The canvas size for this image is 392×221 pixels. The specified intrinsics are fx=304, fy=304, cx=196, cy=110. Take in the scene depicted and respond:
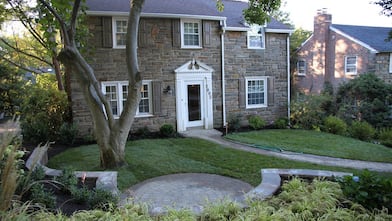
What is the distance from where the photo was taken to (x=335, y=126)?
12438 mm

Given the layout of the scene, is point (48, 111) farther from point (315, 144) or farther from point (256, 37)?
point (315, 144)

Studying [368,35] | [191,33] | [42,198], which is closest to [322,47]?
[368,35]

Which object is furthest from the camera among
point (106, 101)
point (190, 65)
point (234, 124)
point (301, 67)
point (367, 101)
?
point (301, 67)

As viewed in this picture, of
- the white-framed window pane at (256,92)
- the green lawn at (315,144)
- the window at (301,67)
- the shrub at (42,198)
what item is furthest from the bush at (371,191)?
the window at (301,67)

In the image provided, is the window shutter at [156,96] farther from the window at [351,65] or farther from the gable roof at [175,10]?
the window at [351,65]

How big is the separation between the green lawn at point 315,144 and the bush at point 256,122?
48 cm

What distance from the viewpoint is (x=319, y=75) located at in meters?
20.8

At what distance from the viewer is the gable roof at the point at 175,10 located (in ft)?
35.2

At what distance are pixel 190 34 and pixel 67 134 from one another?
232 inches

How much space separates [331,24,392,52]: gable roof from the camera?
17859 millimetres

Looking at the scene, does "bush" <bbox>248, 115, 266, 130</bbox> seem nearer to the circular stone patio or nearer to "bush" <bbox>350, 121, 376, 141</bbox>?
"bush" <bbox>350, 121, 376, 141</bbox>

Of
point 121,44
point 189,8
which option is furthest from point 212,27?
point 121,44

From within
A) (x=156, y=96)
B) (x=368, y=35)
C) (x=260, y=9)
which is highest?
(x=368, y=35)

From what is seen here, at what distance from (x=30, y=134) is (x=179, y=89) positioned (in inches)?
211
